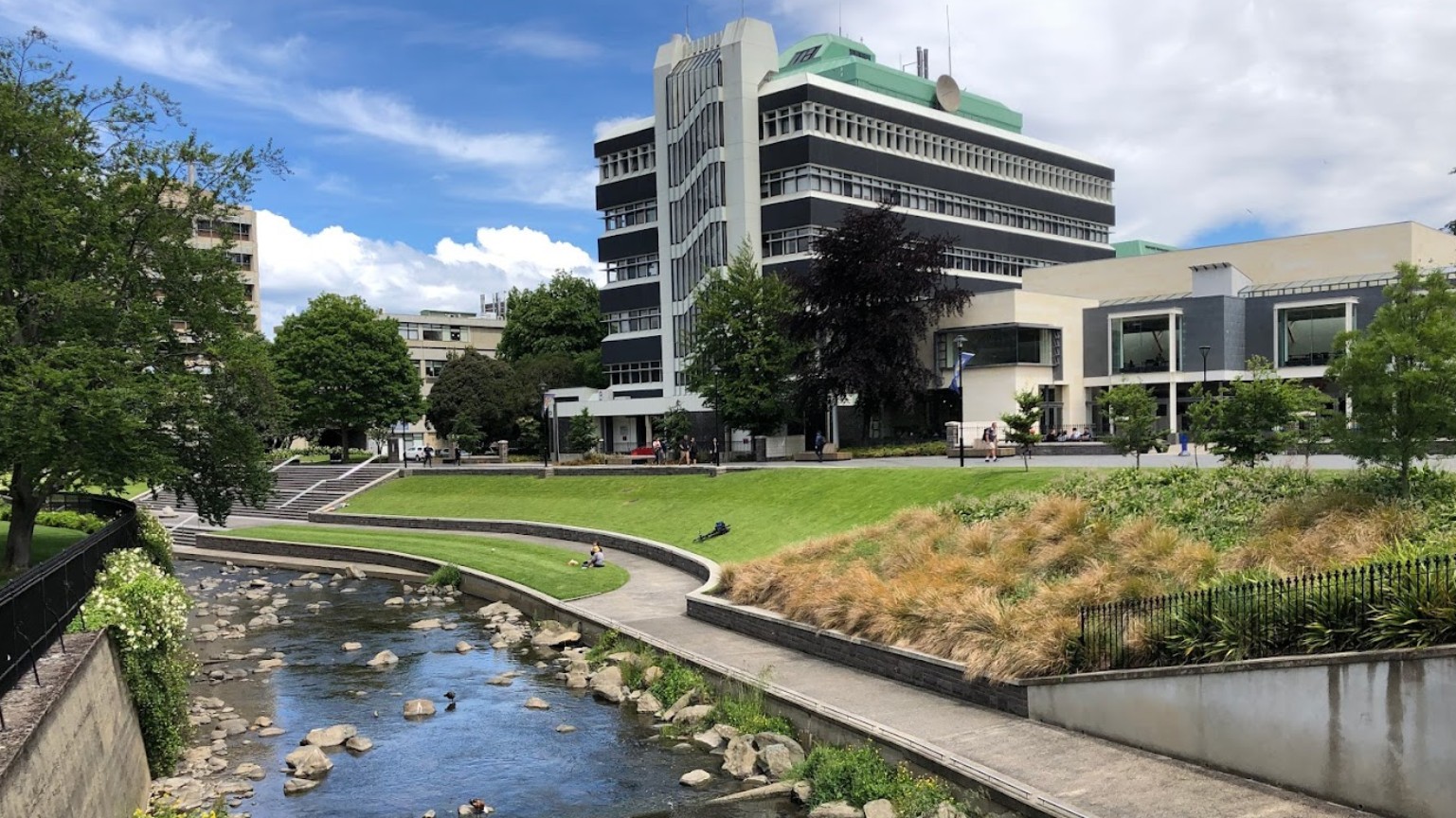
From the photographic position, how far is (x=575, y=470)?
51625 mm

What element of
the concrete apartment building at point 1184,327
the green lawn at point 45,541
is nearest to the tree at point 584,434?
the concrete apartment building at point 1184,327

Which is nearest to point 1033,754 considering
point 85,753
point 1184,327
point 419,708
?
point 85,753

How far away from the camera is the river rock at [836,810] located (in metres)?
12.7

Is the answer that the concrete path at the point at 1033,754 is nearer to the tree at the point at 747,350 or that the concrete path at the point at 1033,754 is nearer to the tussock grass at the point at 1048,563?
the tussock grass at the point at 1048,563

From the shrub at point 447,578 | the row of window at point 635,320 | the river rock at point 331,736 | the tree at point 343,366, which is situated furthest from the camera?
the tree at point 343,366

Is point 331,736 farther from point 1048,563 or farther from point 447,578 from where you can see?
point 447,578

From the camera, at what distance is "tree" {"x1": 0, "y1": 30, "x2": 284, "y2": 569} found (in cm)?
2175

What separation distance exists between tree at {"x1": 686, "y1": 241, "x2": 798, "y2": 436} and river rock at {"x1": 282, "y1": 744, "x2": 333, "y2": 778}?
119 ft

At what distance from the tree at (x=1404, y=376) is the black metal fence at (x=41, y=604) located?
61.2 feet

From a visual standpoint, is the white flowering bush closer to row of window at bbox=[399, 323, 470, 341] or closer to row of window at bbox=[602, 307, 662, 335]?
row of window at bbox=[602, 307, 662, 335]

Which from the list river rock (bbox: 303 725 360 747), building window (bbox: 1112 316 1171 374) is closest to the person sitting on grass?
river rock (bbox: 303 725 360 747)

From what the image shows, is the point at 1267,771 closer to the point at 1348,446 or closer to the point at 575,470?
the point at 1348,446

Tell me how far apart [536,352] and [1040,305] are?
50.2 metres

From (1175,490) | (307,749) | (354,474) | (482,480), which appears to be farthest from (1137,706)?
(354,474)
